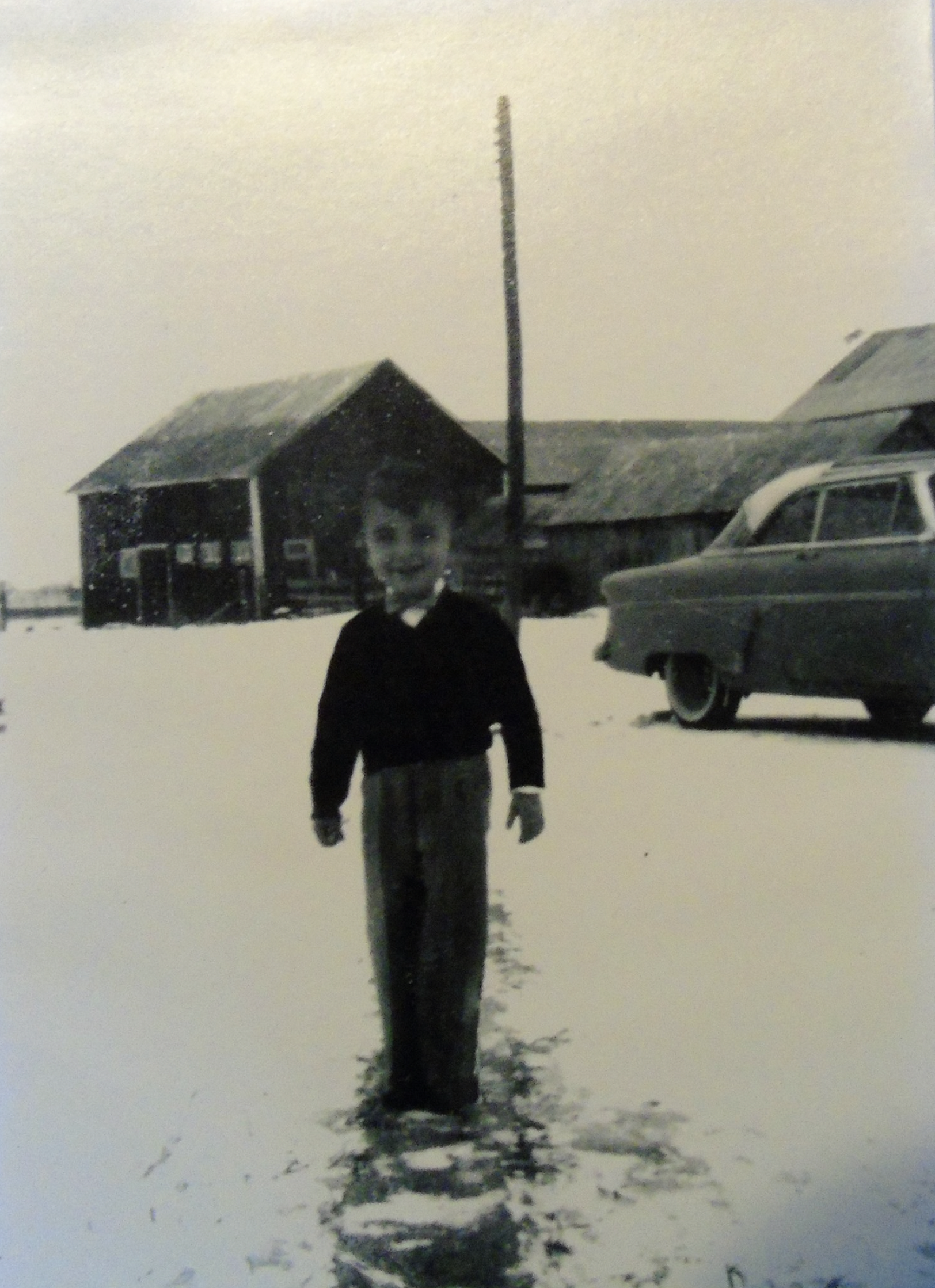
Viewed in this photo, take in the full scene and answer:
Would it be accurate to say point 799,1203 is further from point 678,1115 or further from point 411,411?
point 411,411

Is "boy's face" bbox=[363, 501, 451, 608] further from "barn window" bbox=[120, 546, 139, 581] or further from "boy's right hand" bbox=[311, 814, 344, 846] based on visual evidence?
"barn window" bbox=[120, 546, 139, 581]

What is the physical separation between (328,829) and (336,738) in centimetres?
20

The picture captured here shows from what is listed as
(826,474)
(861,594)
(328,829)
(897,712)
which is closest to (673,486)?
(826,474)

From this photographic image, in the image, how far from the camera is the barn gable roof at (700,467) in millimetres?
2783

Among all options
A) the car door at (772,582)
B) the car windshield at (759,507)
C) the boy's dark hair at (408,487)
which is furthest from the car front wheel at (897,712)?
the boy's dark hair at (408,487)

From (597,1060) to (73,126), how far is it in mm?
2598

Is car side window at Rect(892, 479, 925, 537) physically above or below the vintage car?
above

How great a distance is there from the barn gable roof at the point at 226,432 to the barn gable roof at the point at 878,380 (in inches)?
41.8

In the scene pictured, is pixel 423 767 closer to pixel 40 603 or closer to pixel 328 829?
pixel 328 829

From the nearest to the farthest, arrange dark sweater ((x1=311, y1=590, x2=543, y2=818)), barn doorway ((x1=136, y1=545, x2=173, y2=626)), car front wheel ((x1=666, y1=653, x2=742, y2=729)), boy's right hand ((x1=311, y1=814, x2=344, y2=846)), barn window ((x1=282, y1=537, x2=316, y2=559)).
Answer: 1. dark sweater ((x1=311, y1=590, x2=543, y2=818))
2. boy's right hand ((x1=311, y1=814, x2=344, y2=846))
3. barn window ((x1=282, y1=537, x2=316, y2=559))
4. barn doorway ((x1=136, y1=545, x2=173, y2=626))
5. car front wheel ((x1=666, y1=653, x2=742, y2=729))

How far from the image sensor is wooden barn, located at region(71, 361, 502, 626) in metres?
2.60

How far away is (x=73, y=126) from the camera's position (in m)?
2.75

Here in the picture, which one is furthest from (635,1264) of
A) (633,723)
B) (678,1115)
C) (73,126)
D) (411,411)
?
(73,126)

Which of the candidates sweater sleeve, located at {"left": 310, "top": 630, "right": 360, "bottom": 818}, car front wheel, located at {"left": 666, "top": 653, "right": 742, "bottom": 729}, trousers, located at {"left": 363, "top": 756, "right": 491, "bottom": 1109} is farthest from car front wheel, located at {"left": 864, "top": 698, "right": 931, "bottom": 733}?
sweater sleeve, located at {"left": 310, "top": 630, "right": 360, "bottom": 818}
